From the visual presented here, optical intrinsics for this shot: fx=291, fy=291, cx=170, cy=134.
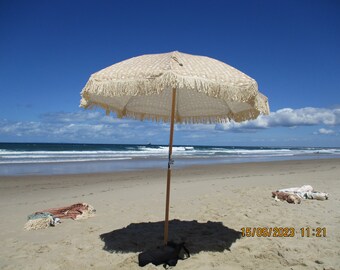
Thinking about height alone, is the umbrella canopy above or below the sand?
above

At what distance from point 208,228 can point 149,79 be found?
10.7ft

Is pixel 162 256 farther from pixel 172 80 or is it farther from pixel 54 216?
pixel 54 216

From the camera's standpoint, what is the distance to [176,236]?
15.6ft

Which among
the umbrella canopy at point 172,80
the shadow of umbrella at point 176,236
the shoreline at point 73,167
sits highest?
the umbrella canopy at point 172,80

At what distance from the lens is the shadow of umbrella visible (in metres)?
4.28

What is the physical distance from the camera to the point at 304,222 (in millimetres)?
5328

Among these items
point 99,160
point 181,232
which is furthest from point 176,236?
point 99,160

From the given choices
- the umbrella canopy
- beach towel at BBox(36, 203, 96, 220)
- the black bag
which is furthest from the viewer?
beach towel at BBox(36, 203, 96, 220)

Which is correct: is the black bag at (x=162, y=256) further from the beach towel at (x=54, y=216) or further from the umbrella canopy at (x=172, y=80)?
the beach towel at (x=54, y=216)

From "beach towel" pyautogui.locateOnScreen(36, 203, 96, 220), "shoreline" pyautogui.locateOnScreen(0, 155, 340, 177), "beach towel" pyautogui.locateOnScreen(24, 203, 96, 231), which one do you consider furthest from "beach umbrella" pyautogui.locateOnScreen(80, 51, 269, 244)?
"shoreline" pyautogui.locateOnScreen(0, 155, 340, 177)

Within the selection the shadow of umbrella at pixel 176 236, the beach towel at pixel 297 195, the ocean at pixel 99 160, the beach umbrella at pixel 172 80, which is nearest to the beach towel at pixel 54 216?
the shadow of umbrella at pixel 176 236

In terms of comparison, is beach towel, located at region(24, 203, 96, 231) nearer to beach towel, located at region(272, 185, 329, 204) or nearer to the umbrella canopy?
the umbrella canopy

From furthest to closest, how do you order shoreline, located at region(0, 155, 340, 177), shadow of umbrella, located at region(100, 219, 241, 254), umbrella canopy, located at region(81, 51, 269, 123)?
shoreline, located at region(0, 155, 340, 177) < shadow of umbrella, located at region(100, 219, 241, 254) < umbrella canopy, located at region(81, 51, 269, 123)

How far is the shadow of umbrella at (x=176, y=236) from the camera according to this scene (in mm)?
4281
